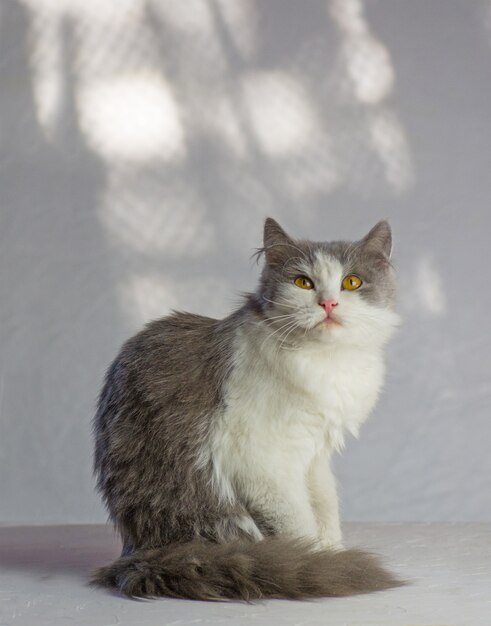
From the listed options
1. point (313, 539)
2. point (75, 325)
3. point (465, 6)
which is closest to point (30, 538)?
point (75, 325)

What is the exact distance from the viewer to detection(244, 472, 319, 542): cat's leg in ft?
6.56

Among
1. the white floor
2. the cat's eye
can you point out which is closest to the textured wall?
the white floor

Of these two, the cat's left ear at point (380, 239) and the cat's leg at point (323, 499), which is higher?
the cat's left ear at point (380, 239)

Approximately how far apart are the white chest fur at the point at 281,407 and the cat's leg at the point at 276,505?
0.03 m

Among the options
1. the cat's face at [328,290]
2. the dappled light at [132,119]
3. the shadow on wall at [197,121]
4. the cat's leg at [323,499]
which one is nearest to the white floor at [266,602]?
the cat's leg at [323,499]

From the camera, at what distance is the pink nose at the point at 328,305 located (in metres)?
2.01

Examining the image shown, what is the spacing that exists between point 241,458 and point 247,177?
4.98 feet

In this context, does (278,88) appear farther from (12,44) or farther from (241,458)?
(241,458)

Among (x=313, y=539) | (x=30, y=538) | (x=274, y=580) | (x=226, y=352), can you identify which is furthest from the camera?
(x=30, y=538)

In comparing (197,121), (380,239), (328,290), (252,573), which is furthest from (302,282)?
(197,121)

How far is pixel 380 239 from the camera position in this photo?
7.11ft

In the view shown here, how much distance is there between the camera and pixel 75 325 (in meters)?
3.23

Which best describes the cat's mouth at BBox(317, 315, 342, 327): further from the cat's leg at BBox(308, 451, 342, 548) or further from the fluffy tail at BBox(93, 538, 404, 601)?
the fluffy tail at BBox(93, 538, 404, 601)

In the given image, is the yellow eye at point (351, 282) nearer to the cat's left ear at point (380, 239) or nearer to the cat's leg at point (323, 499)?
the cat's left ear at point (380, 239)
